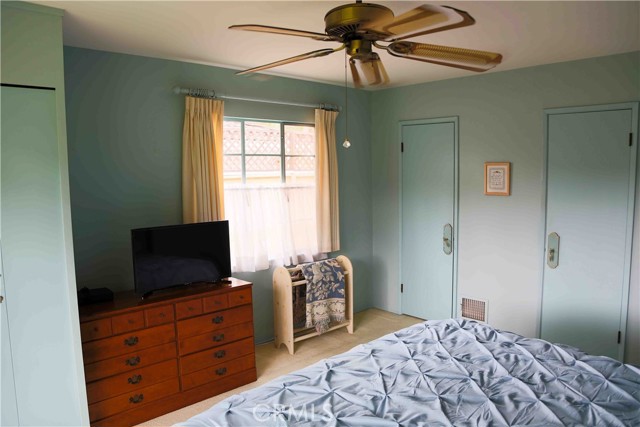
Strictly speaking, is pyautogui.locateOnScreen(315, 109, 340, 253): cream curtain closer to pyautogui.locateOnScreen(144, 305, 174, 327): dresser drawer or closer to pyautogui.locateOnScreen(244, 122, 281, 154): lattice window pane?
pyautogui.locateOnScreen(244, 122, 281, 154): lattice window pane

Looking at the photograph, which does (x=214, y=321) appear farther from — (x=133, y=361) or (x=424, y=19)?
(x=424, y=19)

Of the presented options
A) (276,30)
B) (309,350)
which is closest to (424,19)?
(276,30)

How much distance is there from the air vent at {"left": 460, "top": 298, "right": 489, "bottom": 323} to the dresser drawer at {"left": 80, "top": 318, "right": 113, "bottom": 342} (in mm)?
3356

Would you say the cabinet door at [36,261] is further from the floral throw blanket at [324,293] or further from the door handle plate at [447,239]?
the door handle plate at [447,239]

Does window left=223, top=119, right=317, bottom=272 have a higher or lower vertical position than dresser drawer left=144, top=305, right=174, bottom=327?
higher

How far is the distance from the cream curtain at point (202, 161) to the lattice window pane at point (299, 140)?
2.64ft

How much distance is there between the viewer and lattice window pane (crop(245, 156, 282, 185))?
4.16m

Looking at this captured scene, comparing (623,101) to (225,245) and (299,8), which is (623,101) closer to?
(299,8)

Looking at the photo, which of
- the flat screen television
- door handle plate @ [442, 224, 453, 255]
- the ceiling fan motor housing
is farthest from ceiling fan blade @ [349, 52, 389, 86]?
door handle plate @ [442, 224, 453, 255]

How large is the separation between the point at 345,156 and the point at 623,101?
2594 mm

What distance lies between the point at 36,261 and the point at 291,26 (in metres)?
2.03

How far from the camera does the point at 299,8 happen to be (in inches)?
97.1

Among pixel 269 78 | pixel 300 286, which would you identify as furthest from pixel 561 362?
pixel 269 78

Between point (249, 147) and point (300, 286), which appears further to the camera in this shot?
point (300, 286)
